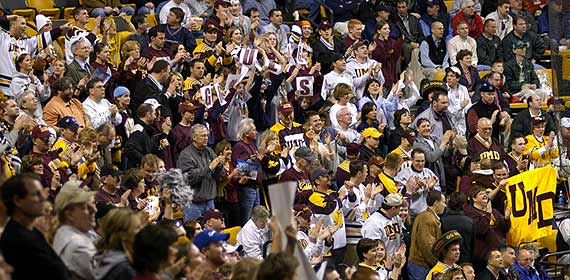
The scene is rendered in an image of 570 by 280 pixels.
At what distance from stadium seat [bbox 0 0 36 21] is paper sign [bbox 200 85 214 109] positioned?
11.3 ft

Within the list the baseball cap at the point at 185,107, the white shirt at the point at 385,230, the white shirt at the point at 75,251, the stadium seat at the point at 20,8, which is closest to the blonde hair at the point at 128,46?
the baseball cap at the point at 185,107

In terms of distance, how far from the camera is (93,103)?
1388 cm

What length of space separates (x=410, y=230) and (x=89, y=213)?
6.82m

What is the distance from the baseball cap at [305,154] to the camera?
1423 centimetres

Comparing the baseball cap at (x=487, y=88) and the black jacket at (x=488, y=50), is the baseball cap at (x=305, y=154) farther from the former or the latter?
the black jacket at (x=488, y=50)

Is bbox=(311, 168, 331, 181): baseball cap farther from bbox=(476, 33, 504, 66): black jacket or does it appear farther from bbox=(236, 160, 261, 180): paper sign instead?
bbox=(476, 33, 504, 66): black jacket

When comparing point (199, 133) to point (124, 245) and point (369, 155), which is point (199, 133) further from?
point (124, 245)

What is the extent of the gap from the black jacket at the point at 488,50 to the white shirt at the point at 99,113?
6827 millimetres

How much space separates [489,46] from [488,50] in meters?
0.06

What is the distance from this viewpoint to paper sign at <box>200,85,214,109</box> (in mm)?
15086

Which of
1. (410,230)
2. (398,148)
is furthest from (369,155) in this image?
(410,230)

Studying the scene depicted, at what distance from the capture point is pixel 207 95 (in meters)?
15.2

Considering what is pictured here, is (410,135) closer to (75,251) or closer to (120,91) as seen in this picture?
(120,91)

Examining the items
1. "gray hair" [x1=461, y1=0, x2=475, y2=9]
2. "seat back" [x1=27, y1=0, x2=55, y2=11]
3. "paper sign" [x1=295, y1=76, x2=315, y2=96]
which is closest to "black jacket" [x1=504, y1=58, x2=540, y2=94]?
"gray hair" [x1=461, y1=0, x2=475, y2=9]
